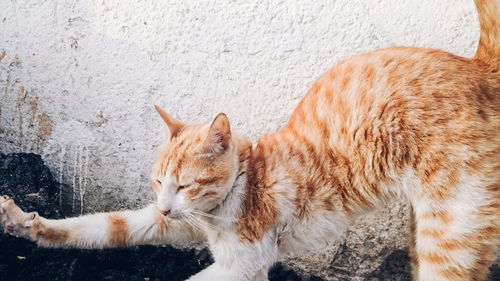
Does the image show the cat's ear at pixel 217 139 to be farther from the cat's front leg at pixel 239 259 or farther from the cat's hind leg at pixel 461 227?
the cat's hind leg at pixel 461 227

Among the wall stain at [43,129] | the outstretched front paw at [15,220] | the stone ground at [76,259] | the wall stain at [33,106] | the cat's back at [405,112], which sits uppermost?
the cat's back at [405,112]

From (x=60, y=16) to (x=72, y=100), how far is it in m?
0.42

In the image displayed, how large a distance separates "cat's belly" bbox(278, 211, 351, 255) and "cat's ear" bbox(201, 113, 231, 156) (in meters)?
0.40

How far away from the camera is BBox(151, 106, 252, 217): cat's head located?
6.92ft

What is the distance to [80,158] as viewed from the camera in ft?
9.52

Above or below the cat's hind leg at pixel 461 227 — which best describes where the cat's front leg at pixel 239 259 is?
below

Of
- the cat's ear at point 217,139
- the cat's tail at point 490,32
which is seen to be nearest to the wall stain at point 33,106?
the cat's ear at point 217,139

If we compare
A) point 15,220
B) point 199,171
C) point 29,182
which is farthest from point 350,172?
point 29,182

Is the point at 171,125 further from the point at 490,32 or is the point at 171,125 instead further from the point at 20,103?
the point at 490,32

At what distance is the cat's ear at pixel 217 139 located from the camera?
6.84ft

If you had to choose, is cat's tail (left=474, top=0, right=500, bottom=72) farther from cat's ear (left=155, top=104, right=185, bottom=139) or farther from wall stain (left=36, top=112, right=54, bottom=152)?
wall stain (left=36, top=112, right=54, bottom=152)

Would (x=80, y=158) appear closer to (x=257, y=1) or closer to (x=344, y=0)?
(x=257, y=1)

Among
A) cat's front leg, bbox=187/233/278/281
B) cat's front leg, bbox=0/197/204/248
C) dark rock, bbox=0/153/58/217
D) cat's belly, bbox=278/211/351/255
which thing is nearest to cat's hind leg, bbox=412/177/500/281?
cat's belly, bbox=278/211/351/255

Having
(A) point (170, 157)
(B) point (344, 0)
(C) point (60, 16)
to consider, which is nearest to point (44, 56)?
(C) point (60, 16)
